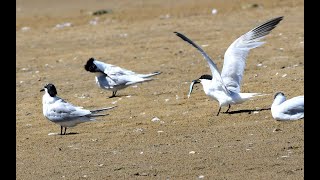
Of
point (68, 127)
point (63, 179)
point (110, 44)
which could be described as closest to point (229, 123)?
point (68, 127)

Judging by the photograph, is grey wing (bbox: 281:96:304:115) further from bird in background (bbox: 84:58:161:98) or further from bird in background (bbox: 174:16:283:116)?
bird in background (bbox: 84:58:161:98)

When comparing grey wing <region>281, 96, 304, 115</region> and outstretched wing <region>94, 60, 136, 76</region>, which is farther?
outstretched wing <region>94, 60, 136, 76</region>

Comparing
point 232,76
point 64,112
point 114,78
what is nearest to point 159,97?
point 114,78

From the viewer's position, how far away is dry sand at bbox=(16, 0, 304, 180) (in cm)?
937

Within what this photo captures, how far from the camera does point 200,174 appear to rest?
8.80 metres

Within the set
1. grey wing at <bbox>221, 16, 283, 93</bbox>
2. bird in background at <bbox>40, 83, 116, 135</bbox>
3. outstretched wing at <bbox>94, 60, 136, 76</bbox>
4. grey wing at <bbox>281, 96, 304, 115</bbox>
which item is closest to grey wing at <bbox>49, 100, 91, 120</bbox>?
bird in background at <bbox>40, 83, 116, 135</bbox>

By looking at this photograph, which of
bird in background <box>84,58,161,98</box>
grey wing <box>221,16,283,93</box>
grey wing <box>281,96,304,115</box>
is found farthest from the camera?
bird in background <box>84,58,161,98</box>

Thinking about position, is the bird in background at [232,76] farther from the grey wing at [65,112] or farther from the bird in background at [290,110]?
the grey wing at [65,112]

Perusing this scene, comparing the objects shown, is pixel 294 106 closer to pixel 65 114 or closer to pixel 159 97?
pixel 65 114

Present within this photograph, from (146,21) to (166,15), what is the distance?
96cm

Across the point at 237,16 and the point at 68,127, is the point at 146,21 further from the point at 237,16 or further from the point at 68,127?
the point at 68,127

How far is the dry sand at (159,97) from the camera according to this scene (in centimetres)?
937
